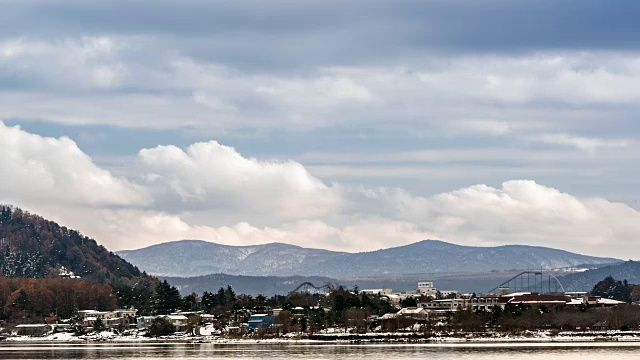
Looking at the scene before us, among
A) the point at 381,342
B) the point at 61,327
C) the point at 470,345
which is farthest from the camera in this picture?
the point at 61,327

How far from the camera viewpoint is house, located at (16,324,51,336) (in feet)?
636

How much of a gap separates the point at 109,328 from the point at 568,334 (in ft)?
245

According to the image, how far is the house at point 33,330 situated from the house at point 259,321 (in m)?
33.8

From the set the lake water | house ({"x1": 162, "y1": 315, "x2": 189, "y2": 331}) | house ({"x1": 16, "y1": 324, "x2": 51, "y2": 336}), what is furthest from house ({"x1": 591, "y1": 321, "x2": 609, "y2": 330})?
house ({"x1": 16, "y1": 324, "x2": 51, "y2": 336})

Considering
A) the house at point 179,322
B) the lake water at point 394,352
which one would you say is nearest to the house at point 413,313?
the house at point 179,322

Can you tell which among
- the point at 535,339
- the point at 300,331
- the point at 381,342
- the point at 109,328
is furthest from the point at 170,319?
the point at 535,339

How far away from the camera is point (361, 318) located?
17625 cm

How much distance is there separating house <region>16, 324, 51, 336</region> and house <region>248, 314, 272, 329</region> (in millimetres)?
33769

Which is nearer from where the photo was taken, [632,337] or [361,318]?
[632,337]

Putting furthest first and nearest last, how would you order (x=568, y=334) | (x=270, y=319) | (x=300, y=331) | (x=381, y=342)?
(x=270, y=319), (x=300, y=331), (x=568, y=334), (x=381, y=342)

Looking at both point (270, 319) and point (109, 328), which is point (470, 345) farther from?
point (109, 328)

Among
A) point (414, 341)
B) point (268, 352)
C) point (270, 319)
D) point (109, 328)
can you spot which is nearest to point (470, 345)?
point (414, 341)

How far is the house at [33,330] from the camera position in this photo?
193750 millimetres

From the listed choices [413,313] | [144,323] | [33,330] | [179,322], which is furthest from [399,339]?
[33,330]
